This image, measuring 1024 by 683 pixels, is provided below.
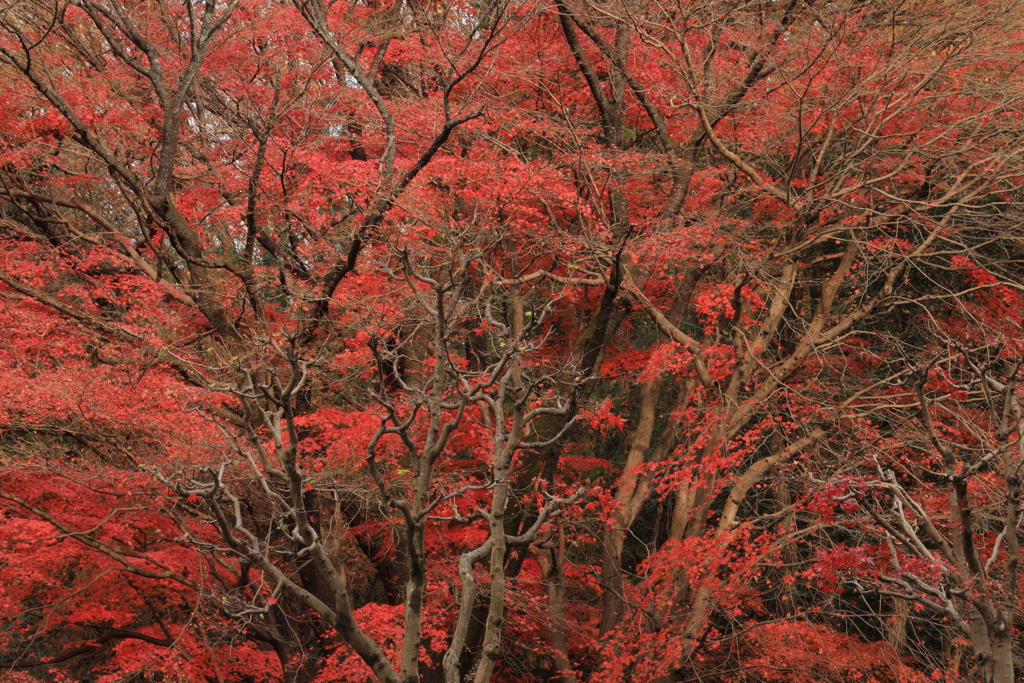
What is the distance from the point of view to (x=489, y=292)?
37.6 ft

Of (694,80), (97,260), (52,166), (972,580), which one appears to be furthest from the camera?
(52,166)

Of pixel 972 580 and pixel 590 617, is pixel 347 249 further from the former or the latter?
pixel 972 580

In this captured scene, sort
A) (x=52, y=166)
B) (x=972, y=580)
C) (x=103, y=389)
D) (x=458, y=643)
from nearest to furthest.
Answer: (x=972, y=580)
(x=458, y=643)
(x=103, y=389)
(x=52, y=166)

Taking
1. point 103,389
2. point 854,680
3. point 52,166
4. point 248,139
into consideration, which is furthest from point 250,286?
point 854,680

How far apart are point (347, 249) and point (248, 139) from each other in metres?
3.19

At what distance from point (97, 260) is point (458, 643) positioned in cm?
901

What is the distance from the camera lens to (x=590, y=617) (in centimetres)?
1405

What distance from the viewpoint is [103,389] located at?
1041cm

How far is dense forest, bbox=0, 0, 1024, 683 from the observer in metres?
10.4

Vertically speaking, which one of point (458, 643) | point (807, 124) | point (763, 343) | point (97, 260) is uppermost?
point (807, 124)

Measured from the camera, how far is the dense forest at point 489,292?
1045cm

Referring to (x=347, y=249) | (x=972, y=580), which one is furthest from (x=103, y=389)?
(x=972, y=580)

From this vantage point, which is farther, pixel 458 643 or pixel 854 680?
pixel 854 680

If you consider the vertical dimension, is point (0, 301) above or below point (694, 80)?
below
